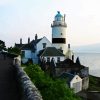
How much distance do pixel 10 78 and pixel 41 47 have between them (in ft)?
181

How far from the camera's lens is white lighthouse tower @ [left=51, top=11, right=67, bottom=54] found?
3031 inches

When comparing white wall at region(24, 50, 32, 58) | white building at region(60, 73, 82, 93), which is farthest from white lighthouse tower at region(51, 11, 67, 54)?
white building at region(60, 73, 82, 93)

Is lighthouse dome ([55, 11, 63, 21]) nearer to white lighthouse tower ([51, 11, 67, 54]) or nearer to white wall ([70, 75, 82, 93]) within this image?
white lighthouse tower ([51, 11, 67, 54])

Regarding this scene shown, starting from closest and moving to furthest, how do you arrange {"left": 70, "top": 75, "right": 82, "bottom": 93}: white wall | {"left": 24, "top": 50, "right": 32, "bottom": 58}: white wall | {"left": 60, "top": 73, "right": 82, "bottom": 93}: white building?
{"left": 60, "top": 73, "right": 82, "bottom": 93}: white building
{"left": 70, "top": 75, "right": 82, "bottom": 93}: white wall
{"left": 24, "top": 50, "right": 32, "bottom": 58}: white wall

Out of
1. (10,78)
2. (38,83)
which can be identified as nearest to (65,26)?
(38,83)

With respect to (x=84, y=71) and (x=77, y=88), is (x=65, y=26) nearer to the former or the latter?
(x=84, y=71)

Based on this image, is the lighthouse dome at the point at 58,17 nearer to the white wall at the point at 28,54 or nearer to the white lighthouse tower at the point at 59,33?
the white lighthouse tower at the point at 59,33

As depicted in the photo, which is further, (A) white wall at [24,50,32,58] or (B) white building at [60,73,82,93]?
(A) white wall at [24,50,32,58]

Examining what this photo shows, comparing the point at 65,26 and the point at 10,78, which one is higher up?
the point at 65,26

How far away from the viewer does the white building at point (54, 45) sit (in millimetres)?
74312

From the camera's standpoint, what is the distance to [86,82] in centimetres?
6109

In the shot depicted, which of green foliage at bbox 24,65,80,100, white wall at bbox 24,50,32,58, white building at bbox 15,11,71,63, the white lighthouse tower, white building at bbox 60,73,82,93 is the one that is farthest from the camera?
the white lighthouse tower

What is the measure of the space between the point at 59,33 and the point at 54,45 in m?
2.75

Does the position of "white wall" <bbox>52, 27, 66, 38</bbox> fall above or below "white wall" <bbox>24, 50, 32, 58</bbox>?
above
